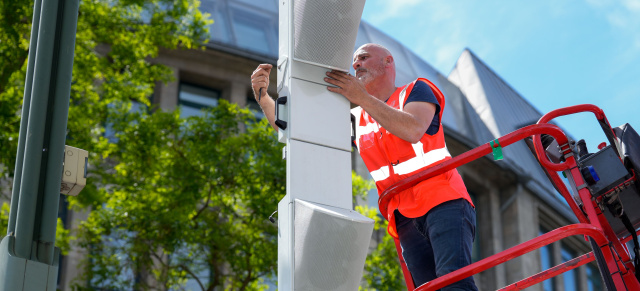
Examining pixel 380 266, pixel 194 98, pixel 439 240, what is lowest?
pixel 439 240

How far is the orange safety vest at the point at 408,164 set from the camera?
4.86m

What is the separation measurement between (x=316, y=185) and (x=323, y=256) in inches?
14.5

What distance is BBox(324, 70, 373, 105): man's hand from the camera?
428 centimetres

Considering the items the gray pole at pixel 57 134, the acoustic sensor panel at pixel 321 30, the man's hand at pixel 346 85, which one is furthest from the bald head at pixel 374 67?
the gray pole at pixel 57 134

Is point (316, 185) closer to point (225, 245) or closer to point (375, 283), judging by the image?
point (225, 245)

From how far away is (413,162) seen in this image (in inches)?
199

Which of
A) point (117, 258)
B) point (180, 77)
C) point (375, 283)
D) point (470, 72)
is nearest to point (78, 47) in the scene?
point (117, 258)

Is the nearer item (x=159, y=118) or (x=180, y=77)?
(x=159, y=118)

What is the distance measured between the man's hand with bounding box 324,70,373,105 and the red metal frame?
0.66m

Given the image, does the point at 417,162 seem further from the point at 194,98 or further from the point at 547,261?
the point at 547,261

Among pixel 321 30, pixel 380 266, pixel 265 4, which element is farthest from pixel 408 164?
pixel 265 4

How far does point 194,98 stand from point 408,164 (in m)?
19.9

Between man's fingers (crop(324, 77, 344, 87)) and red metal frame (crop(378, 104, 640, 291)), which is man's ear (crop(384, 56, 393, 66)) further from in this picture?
man's fingers (crop(324, 77, 344, 87))

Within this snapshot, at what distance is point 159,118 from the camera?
50.5 ft
